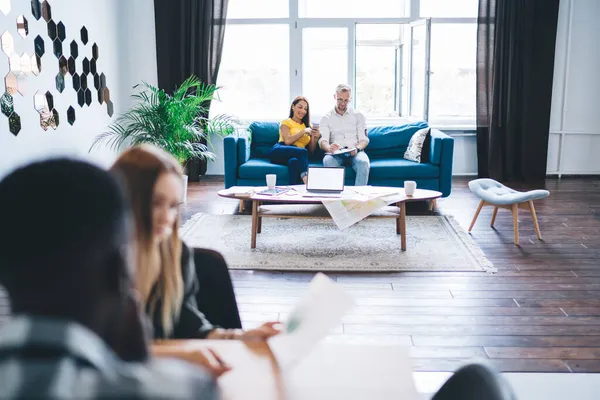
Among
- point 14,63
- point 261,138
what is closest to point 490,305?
point 261,138

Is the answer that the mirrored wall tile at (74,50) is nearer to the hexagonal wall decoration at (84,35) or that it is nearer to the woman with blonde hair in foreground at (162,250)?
the hexagonal wall decoration at (84,35)

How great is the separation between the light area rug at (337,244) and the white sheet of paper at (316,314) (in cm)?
264

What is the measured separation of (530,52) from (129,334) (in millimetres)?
6609

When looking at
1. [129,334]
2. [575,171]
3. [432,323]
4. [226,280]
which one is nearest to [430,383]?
[226,280]

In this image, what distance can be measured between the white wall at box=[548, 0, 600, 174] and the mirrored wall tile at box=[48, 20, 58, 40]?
5.01 metres

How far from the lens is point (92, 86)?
18.7ft

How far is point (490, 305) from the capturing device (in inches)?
120

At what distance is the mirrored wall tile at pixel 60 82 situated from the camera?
4.94 meters

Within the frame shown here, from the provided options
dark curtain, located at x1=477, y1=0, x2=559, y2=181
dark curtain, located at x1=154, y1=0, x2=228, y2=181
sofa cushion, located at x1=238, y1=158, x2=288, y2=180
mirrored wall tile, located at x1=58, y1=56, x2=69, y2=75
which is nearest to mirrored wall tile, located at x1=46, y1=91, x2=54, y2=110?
mirrored wall tile, located at x1=58, y1=56, x2=69, y2=75

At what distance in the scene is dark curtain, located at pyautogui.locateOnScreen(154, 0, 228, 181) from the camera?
6324mm

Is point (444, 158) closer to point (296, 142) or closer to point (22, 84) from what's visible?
point (296, 142)

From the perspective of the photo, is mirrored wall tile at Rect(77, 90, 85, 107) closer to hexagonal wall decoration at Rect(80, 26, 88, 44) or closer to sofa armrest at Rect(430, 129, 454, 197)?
hexagonal wall decoration at Rect(80, 26, 88, 44)

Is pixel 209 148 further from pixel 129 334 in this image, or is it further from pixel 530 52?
pixel 129 334

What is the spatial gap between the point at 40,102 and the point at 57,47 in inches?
22.5
